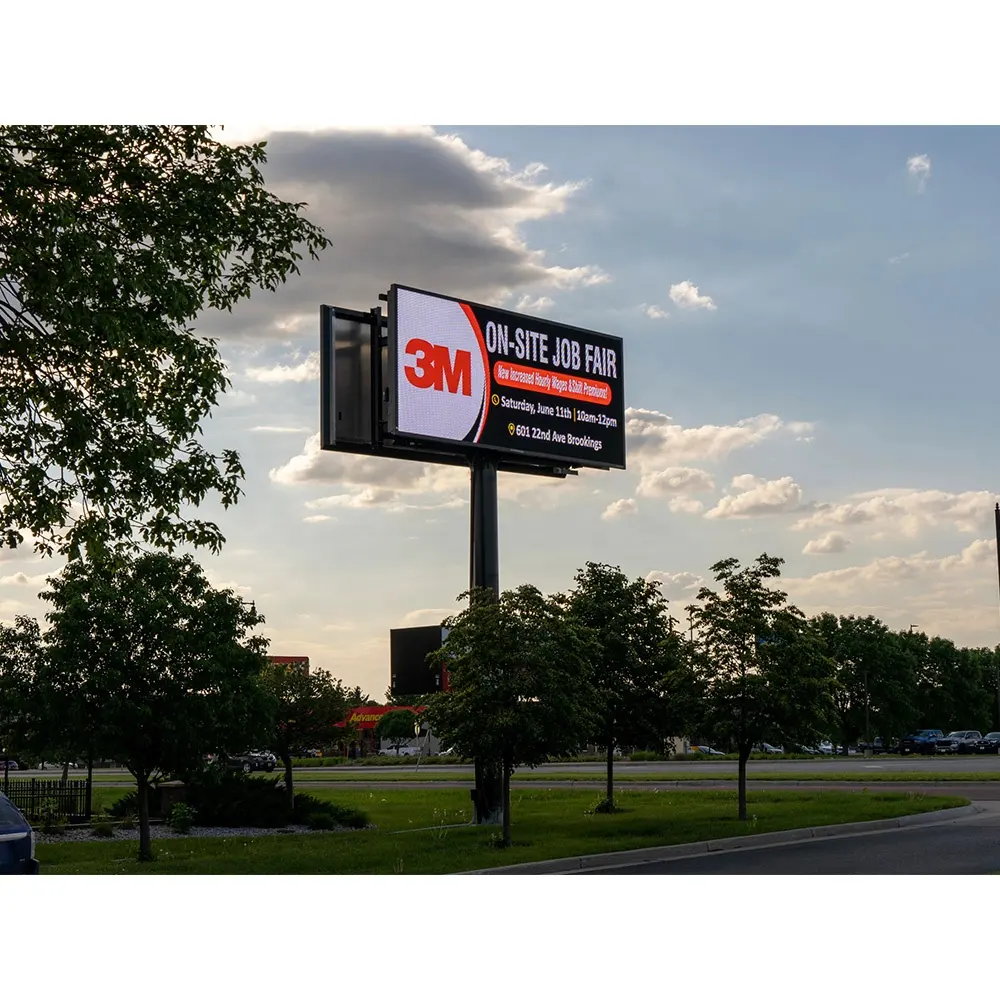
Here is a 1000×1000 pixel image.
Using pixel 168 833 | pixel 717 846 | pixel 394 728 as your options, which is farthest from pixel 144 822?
pixel 394 728

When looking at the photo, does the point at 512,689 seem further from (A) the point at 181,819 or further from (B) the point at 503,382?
(B) the point at 503,382

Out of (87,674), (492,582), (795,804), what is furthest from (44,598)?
(795,804)

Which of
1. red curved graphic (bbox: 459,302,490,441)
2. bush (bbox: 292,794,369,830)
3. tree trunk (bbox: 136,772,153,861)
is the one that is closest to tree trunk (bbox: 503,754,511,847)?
tree trunk (bbox: 136,772,153,861)

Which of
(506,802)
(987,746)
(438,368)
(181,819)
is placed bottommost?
(987,746)

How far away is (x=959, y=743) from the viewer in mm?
70125

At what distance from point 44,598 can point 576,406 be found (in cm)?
1594

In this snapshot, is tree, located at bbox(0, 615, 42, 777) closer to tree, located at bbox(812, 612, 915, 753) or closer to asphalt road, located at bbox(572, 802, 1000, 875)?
asphalt road, located at bbox(572, 802, 1000, 875)

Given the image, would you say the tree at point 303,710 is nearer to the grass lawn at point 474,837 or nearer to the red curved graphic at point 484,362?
the grass lawn at point 474,837

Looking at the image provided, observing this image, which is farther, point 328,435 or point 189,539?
point 328,435

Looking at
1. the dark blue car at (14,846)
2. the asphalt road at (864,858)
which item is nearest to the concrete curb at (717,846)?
the asphalt road at (864,858)

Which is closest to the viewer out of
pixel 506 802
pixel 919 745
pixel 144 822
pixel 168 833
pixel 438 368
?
pixel 144 822

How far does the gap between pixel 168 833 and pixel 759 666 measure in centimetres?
1240

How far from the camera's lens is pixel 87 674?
61.1 feet

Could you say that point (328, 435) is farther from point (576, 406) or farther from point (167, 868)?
point (167, 868)
